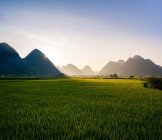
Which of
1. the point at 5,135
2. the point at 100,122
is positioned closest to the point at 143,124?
the point at 100,122

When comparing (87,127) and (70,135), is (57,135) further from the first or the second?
(87,127)

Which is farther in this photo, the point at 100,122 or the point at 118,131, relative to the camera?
the point at 100,122

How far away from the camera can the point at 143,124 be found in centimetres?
783

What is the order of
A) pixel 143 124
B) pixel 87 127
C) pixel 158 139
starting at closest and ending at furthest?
pixel 158 139, pixel 87 127, pixel 143 124

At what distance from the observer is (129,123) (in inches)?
313

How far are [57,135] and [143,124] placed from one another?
10.1ft

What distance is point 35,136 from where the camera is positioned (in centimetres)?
625

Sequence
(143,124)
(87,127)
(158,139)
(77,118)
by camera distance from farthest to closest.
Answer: (77,118) < (143,124) < (87,127) < (158,139)

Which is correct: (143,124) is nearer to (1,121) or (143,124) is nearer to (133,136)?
(133,136)

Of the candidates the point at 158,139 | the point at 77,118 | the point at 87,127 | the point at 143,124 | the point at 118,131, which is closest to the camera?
the point at 158,139

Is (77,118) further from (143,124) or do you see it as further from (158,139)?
(158,139)

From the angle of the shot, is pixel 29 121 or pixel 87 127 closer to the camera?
pixel 87 127

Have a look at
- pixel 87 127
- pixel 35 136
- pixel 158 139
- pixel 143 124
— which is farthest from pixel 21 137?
pixel 143 124

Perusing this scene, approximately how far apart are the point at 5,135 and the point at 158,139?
3.90 metres
